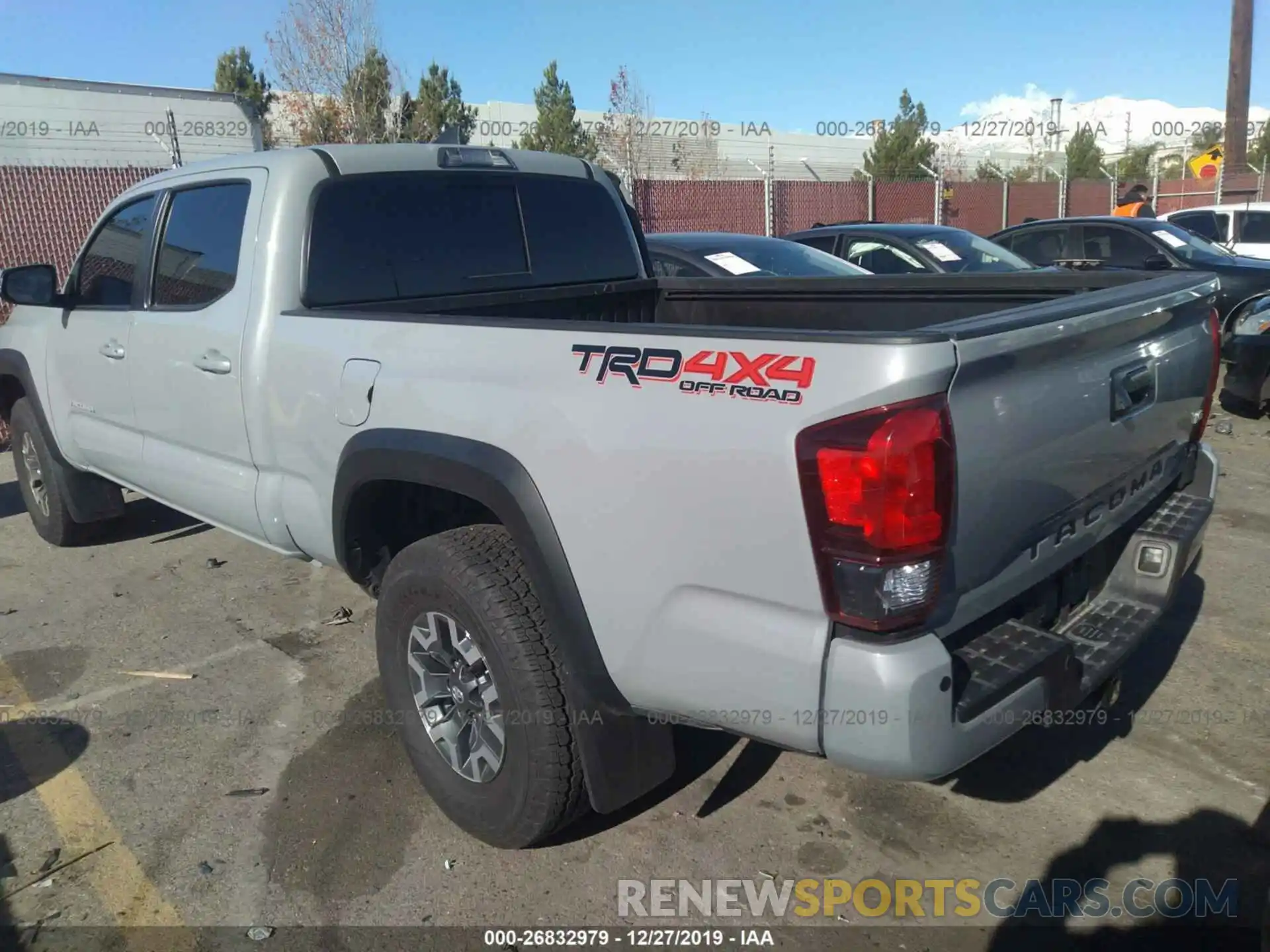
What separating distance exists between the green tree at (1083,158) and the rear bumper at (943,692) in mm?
39177

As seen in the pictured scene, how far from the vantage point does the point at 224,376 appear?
3.44 meters

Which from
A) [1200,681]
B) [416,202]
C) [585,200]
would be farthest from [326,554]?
[1200,681]

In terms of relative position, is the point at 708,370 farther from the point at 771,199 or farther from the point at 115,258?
the point at 771,199

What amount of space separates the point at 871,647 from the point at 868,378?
1.72ft

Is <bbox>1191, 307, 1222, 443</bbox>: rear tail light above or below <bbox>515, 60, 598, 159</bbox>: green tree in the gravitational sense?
below

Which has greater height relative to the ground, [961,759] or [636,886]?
[961,759]

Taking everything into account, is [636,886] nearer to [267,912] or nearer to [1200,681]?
[267,912]

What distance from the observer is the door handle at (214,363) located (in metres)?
3.41

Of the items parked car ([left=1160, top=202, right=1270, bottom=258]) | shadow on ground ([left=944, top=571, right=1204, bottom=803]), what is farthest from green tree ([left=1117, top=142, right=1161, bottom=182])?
shadow on ground ([left=944, top=571, right=1204, bottom=803])

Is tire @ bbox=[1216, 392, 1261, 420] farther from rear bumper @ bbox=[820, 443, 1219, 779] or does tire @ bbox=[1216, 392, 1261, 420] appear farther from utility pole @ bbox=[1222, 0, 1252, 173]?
utility pole @ bbox=[1222, 0, 1252, 173]

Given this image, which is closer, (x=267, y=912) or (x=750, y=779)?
(x=267, y=912)

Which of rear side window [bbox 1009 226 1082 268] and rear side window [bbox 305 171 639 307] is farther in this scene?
rear side window [bbox 1009 226 1082 268]

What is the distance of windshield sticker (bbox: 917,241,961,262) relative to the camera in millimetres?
8062

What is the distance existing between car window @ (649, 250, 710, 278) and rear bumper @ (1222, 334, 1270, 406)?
403 cm
